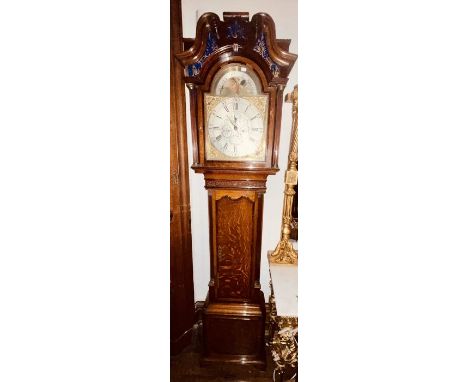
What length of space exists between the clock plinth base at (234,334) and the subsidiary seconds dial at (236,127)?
37.2 inches

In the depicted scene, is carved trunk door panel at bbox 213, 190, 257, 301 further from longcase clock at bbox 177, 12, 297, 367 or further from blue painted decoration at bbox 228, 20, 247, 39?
blue painted decoration at bbox 228, 20, 247, 39

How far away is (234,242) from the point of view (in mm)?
1492

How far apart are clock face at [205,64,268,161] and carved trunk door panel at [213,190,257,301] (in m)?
0.24

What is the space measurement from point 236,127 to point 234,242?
661 millimetres

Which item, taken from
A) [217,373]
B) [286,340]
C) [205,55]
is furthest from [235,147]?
[217,373]

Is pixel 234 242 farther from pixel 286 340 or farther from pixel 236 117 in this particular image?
pixel 236 117

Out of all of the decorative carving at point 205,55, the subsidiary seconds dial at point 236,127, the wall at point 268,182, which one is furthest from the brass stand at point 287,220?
the decorative carving at point 205,55

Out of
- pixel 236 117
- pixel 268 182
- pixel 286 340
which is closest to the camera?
pixel 286 340
